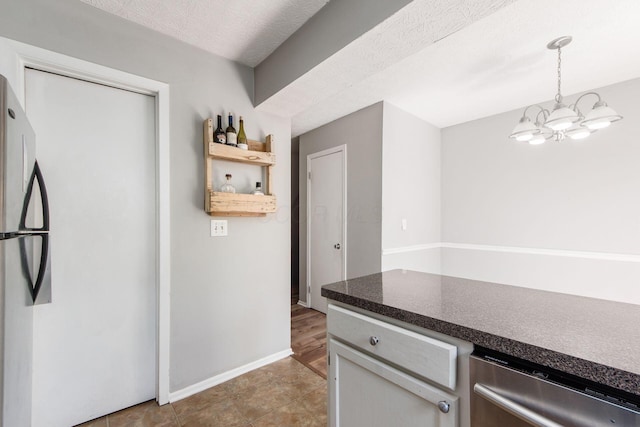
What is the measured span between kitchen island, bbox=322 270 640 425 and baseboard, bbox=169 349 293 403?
1.37 m

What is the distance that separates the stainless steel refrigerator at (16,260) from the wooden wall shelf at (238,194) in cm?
83

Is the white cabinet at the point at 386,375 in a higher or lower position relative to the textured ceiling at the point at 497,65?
lower

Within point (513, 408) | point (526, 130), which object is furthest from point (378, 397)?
point (526, 130)

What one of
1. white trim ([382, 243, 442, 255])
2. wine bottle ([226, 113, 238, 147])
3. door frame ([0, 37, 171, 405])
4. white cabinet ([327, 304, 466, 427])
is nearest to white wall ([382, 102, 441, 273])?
white trim ([382, 243, 442, 255])

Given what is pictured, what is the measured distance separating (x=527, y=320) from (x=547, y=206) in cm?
270

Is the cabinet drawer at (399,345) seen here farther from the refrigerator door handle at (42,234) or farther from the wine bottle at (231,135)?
the wine bottle at (231,135)

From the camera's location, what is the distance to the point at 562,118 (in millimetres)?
1700

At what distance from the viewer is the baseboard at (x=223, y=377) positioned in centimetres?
181

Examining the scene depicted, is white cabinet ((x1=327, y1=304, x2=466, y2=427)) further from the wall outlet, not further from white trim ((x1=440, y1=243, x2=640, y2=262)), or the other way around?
white trim ((x1=440, y1=243, x2=640, y2=262))

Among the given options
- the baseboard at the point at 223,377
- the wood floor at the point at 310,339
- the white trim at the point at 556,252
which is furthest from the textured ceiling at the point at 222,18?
the white trim at the point at 556,252

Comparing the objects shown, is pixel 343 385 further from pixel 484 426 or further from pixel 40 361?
pixel 40 361

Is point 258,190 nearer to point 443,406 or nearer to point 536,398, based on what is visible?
point 443,406

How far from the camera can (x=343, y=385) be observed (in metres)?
1.11

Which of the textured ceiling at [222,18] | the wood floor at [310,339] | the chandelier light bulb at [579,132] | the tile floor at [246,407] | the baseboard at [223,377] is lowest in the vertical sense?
the wood floor at [310,339]
